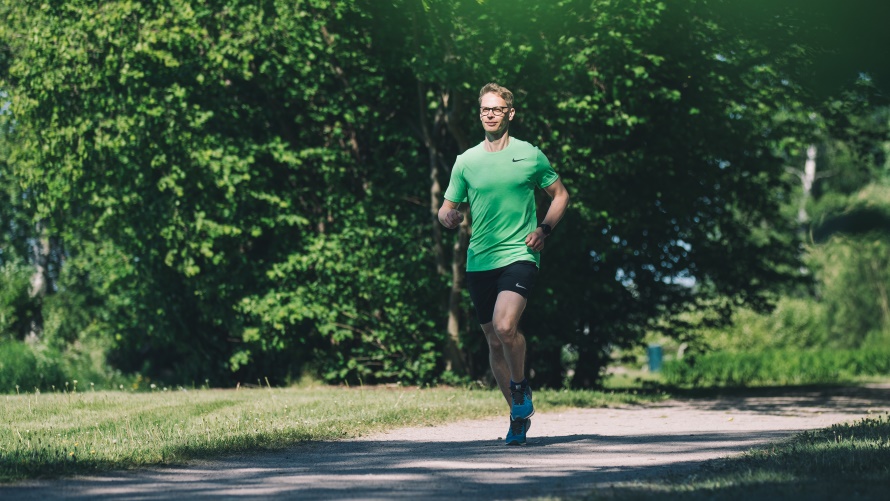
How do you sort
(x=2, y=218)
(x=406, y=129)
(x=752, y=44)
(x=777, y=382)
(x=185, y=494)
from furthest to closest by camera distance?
(x=777, y=382) < (x=2, y=218) < (x=406, y=129) < (x=185, y=494) < (x=752, y=44)

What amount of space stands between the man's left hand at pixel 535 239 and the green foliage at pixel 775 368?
20.9 m

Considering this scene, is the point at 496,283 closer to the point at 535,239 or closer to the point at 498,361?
the point at 535,239

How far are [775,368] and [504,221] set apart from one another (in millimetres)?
23824

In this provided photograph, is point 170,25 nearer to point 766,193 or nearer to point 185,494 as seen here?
point 766,193

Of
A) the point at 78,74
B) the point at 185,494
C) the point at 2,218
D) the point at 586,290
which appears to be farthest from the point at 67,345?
the point at 185,494

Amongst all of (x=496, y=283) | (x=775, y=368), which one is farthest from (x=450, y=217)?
(x=775, y=368)

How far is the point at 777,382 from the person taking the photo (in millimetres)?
27938

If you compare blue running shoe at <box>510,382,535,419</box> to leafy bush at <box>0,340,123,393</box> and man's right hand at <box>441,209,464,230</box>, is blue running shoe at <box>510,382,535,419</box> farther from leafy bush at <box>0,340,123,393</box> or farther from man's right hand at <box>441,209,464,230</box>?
leafy bush at <box>0,340,123,393</box>

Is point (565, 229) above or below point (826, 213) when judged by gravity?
above

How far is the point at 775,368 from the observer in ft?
96.0

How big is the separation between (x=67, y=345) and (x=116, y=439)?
52.4 feet

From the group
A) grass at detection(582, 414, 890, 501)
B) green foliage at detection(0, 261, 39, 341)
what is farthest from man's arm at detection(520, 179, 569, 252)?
green foliage at detection(0, 261, 39, 341)

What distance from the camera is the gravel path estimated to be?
213 inches

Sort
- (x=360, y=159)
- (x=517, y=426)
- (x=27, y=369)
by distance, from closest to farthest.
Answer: (x=517, y=426), (x=360, y=159), (x=27, y=369)
